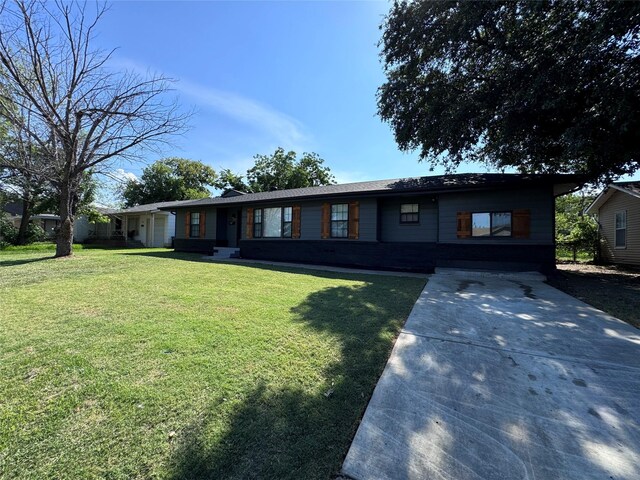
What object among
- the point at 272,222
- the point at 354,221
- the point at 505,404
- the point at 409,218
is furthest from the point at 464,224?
the point at 505,404

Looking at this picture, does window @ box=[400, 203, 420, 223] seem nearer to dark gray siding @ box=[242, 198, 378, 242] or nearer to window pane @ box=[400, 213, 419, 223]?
window pane @ box=[400, 213, 419, 223]

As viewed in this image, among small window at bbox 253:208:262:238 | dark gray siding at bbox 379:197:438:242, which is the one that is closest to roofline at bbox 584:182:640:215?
dark gray siding at bbox 379:197:438:242

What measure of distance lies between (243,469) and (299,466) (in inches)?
12.4

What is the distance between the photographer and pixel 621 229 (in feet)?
40.7

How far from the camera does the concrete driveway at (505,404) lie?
168 centimetres

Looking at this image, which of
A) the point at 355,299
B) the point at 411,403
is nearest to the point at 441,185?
the point at 355,299

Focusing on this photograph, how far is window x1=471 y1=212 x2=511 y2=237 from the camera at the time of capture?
941cm

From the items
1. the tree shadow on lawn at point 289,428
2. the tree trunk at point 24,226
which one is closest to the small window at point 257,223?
the tree shadow on lawn at point 289,428

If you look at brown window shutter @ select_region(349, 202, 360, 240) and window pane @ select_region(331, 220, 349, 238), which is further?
window pane @ select_region(331, 220, 349, 238)

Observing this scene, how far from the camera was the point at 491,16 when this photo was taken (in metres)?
8.48

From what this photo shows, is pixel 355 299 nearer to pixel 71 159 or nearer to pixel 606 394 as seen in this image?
pixel 606 394

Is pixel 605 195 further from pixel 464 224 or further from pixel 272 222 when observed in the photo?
pixel 272 222

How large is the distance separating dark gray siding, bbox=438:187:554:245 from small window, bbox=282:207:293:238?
6368 millimetres

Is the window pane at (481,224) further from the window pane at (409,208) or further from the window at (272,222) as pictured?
the window at (272,222)
